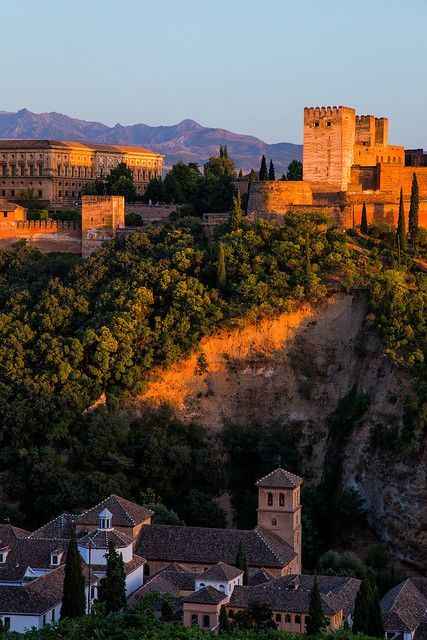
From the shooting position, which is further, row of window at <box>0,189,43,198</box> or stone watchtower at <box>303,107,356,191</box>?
row of window at <box>0,189,43,198</box>

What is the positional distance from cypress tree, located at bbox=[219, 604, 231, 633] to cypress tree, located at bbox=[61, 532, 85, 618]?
2896 millimetres

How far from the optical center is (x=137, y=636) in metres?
30.9

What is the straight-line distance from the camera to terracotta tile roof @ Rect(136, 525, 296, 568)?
129 ft

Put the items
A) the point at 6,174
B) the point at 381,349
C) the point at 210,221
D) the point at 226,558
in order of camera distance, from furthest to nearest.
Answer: the point at 6,174 < the point at 210,221 < the point at 381,349 < the point at 226,558

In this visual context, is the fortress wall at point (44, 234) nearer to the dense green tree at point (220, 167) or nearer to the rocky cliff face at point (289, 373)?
the dense green tree at point (220, 167)

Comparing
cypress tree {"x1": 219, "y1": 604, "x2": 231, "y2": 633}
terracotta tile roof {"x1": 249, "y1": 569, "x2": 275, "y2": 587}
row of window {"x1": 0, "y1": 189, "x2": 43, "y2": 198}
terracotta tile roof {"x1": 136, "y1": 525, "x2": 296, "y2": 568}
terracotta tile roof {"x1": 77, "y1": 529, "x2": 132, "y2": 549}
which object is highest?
row of window {"x1": 0, "y1": 189, "x2": 43, "y2": 198}

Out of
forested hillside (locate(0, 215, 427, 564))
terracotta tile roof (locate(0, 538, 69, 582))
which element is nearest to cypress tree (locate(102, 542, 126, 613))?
terracotta tile roof (locate(0, 538, 69, 582))

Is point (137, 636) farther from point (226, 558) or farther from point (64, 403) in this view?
point (64, 403)

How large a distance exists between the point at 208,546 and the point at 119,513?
7.60 feet

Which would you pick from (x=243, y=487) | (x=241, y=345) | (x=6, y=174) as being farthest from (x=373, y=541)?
(x=6, y=174)

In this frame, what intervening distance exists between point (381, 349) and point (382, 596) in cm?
988

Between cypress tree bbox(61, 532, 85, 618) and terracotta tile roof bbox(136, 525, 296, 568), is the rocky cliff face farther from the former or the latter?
cypress tree bbox(61, 532, 85, 618)

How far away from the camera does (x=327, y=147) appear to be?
54.0m

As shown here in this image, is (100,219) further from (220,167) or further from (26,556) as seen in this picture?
(26,556)
